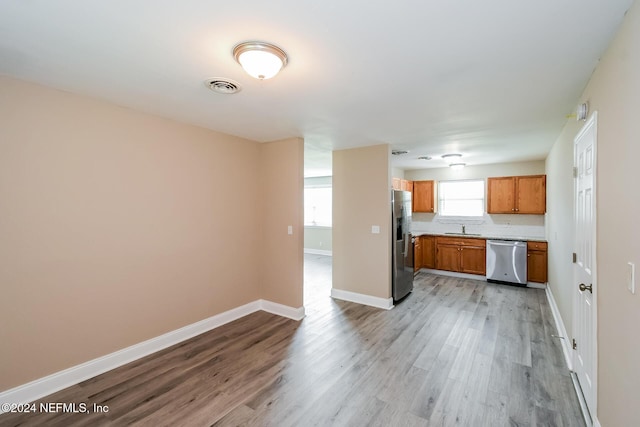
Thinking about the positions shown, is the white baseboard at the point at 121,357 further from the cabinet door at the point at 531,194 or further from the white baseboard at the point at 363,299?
the cabinet door at the point at 531,194

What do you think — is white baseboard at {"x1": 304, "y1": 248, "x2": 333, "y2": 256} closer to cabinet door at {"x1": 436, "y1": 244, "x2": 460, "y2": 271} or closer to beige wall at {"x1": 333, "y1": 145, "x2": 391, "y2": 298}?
cabinet door at {"x1": 436, "y1": 244, "x2": 460, "y2": 271}

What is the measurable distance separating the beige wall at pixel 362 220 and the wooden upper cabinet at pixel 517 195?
321 centimetres

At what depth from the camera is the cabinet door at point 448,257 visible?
618cm

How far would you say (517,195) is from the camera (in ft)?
18.9

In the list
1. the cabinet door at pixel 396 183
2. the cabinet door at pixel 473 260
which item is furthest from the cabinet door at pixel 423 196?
the cabinet door at pixel 473 260

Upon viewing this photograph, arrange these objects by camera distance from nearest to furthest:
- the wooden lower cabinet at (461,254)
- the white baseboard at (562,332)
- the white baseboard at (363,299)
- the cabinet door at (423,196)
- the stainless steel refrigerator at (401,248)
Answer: the white baseboard at (562,332) → the white baseboard at (363,299) → the stainless steel refrigerator at (401,248) → the wooden lower cabinet at (461,254) → the cabinet door at (423,196)

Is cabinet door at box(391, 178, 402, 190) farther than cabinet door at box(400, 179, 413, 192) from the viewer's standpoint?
No

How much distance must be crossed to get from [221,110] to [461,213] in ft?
19.7

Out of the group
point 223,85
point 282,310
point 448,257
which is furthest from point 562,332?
point 223,85

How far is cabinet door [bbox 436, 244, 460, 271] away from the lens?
6184mm

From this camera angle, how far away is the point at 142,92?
95.6 inches

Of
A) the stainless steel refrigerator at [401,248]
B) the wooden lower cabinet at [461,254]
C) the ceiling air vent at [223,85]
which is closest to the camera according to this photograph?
the ceiling air vent at [223,85]

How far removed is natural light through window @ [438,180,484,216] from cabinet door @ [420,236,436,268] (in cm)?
92

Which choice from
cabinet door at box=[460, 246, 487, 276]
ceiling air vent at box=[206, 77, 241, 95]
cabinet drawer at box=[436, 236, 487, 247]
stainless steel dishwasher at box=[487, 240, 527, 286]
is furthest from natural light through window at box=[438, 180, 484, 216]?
ceiling air vent at box=[206, 77, 241, 95]
